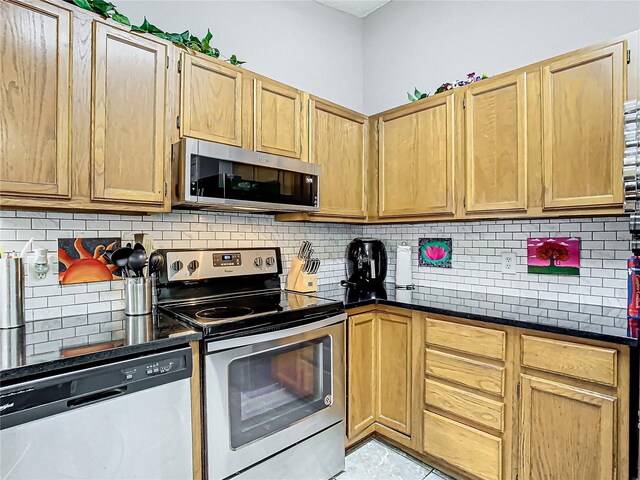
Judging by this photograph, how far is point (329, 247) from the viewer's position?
109 inches

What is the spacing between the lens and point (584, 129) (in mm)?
1668

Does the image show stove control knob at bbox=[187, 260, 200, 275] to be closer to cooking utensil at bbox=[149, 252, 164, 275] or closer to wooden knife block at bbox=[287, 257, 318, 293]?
cooking utensil at bbox=[149, 252, 164, 275]

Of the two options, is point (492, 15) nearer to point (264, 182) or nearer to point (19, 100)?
point (264, 182)

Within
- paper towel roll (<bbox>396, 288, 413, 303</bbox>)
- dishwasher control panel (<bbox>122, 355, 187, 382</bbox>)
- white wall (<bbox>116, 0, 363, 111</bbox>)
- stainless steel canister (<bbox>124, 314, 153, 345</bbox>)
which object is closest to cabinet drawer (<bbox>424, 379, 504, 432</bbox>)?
paper towel roll (<bbox>396, 288, 413, 303</bbox>)

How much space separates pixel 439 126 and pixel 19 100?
2.02 meters

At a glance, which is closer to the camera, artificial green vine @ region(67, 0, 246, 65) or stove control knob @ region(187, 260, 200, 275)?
artificial green vine @ region(67, 0, 246, 65)

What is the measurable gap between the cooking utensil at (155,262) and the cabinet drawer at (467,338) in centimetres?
142

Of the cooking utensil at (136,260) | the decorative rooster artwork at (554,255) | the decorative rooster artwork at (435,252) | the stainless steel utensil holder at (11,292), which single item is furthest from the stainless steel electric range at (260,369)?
the decorative rooster artwork at (554,255)

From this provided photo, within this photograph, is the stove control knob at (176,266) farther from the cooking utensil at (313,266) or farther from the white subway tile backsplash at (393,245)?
the cooking utensil at (313,266)

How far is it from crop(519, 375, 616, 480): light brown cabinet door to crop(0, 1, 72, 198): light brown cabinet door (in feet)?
6.98

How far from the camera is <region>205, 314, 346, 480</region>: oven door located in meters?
1.42

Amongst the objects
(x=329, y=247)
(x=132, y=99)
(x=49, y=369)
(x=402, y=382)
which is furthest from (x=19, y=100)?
(x=402, y=382)

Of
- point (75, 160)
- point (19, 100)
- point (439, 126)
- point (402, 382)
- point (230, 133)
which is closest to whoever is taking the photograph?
point (19, 100)

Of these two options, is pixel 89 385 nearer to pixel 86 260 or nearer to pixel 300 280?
pixel 86 260
